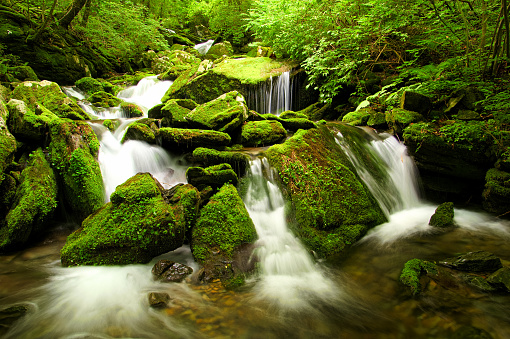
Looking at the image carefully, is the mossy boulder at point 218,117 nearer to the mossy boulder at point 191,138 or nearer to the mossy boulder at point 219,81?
the mossy boulder at point 191,138

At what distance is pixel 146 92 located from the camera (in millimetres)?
12719

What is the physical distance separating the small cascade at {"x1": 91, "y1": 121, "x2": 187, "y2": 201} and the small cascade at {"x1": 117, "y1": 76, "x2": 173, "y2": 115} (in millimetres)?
6019

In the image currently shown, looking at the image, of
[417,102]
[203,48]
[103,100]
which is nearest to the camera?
[417,102]

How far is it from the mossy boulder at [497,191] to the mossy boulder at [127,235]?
6.28 meters

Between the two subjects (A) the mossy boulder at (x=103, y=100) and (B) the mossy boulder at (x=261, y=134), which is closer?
(B) the mossy boulder at (x=261, y=134)

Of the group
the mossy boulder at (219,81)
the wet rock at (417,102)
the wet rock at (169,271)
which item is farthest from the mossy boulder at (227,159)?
the mossy boulder at (219,81)

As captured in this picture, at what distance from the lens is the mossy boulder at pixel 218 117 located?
665 cm

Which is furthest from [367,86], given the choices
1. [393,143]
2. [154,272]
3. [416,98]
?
[154,272]

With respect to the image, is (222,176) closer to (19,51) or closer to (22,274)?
(22,274)

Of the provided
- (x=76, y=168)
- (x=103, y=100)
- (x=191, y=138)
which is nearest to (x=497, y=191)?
(x=191, y=138)

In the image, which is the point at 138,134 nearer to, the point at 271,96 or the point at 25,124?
the point at 25,124

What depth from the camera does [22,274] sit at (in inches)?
139

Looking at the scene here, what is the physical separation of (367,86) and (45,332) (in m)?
10.7

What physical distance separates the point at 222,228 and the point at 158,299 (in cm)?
138
